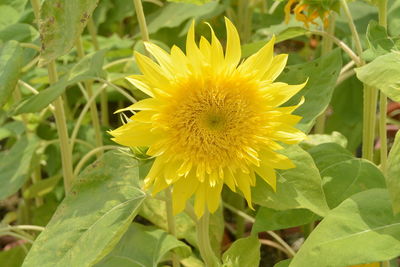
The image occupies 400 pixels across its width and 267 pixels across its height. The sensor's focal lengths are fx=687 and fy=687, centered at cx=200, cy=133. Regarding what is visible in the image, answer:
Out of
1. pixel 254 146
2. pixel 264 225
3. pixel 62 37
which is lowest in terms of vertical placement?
pixel 264 225

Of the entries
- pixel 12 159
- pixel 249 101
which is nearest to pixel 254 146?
pixel 249 101

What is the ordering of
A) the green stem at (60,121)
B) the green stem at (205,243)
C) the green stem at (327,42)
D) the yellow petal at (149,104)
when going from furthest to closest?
the green stem at (327,42)
the green stem at (60,121)
the green stem at (205,243)
the yellow petal at (149,104)

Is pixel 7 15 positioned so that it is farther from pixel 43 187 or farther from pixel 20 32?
pixel 43 187

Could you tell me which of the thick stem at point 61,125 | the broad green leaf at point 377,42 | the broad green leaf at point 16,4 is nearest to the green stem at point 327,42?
the broad green leaf at point 377,42

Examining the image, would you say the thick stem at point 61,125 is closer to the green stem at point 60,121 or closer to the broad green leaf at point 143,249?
the green stem at point 60,121

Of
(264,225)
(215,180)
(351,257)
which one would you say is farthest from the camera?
(264,225)

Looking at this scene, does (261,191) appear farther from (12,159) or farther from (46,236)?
(12,159)
